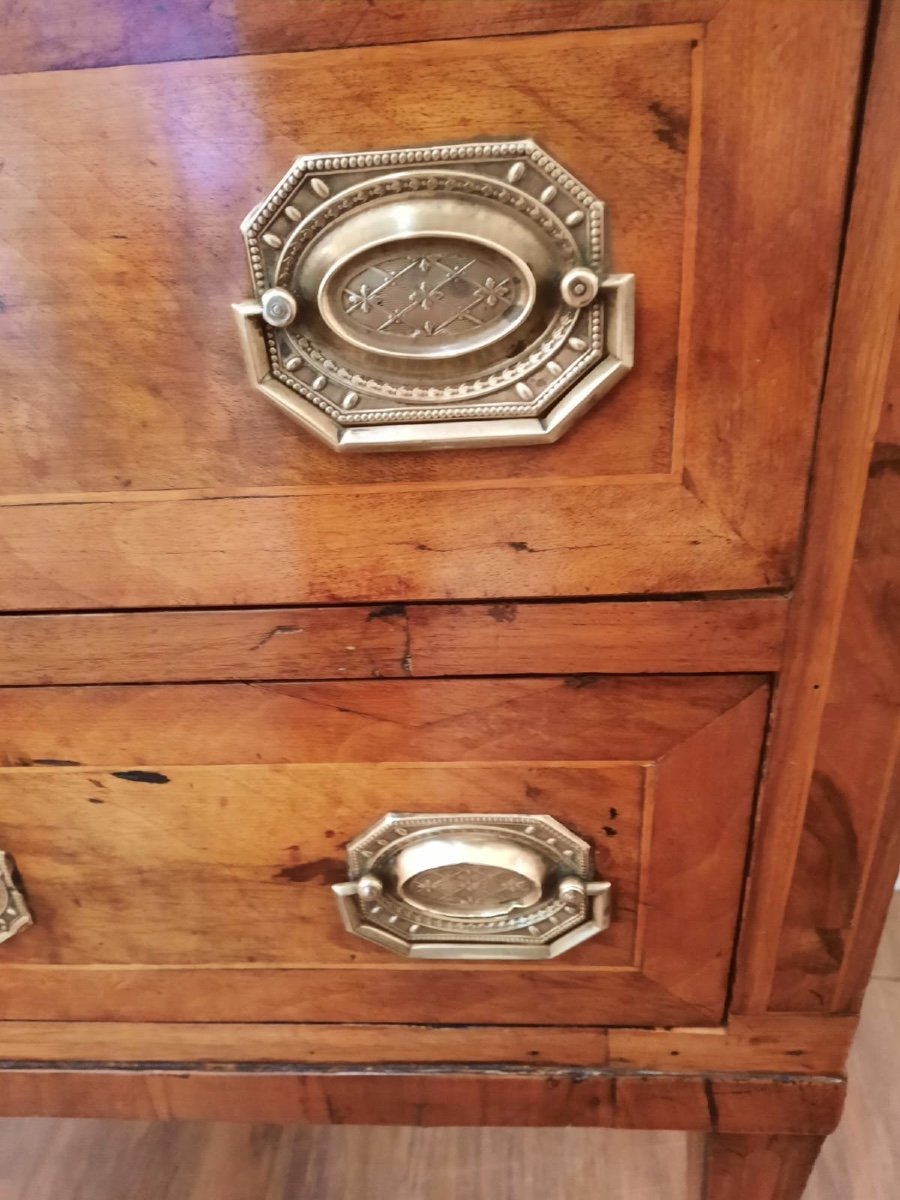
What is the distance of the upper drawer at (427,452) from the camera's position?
330 millimetres

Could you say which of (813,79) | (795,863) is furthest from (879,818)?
(813,79)

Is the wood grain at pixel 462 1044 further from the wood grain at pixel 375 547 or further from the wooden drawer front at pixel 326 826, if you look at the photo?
the wood grain at pixel 375 547

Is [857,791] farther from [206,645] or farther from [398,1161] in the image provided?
[398,1161]

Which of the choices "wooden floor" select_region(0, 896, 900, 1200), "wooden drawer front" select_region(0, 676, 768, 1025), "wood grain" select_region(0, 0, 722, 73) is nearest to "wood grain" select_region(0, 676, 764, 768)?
"wooden drawer front" select_region(0, 676, 768, 1025)

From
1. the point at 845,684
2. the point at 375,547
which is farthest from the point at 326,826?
the point at 845,684

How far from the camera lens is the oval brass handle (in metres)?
0.49

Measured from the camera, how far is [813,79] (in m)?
0.32

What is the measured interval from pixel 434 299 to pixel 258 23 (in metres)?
0.11

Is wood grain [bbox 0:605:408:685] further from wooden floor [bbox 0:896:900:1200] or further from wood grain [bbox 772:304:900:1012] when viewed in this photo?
wooden floor [bbox 0:896:900:1200]

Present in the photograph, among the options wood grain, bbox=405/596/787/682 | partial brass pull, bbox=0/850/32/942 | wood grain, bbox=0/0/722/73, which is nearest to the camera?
wood grain, bbox=0/0/722/73

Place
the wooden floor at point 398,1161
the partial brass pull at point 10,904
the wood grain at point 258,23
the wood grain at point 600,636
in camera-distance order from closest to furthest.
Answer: the wood grain at point 258,23
the wood grain at point 600,636
the partial brass pull at point 10,904
the wooden floor at point 398,1161

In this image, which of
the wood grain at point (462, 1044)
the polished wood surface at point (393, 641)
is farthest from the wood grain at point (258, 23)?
the wood grain at point (462, 1044)

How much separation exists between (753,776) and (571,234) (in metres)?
0.28

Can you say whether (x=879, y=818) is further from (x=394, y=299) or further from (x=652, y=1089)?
(x=394, y=299)
